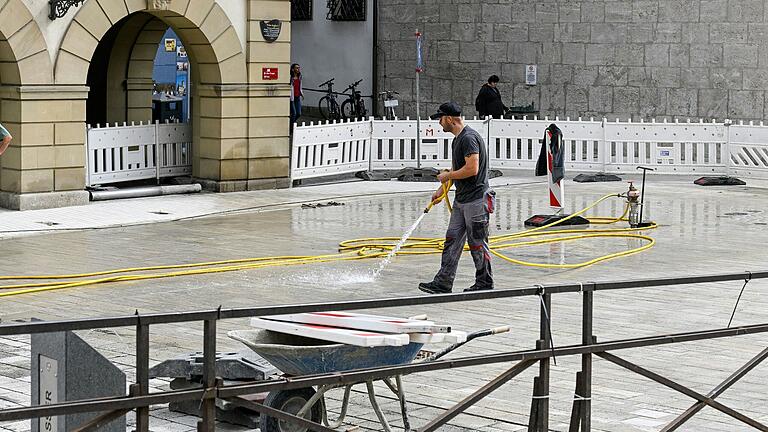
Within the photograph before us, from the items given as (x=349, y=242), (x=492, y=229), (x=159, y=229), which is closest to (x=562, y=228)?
(x=492, y=229)

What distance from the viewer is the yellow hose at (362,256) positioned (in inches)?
532

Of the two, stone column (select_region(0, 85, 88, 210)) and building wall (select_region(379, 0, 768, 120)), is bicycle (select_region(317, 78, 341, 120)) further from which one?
stone column (select_region(0, 85, 88, 210))

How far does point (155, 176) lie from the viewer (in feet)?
73.4

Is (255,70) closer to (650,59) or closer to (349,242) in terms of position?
(349,242)

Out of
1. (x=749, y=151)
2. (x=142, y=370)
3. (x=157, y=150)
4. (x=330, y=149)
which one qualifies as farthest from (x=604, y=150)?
(x=142, y=370)

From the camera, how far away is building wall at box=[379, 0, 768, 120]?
2795cm

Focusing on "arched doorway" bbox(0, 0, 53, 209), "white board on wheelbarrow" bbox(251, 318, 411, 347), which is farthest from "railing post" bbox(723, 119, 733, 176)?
"white board on wheelbarrow" bbox(251, 318, 411, 347)

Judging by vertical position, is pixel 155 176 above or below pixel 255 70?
below

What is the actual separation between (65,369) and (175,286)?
7856 millimetres

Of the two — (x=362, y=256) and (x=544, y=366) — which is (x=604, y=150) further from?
→ (x=544, y=366)

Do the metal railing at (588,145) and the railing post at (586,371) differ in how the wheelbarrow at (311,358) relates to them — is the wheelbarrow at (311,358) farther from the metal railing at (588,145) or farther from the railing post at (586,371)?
the metal railing at (588,145)

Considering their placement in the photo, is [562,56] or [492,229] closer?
[492,229]

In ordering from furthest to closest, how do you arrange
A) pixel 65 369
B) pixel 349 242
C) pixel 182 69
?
1. pixel 182 69
2. pixel 349 242
3. pixel 65 369

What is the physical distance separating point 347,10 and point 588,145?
34.0ft
